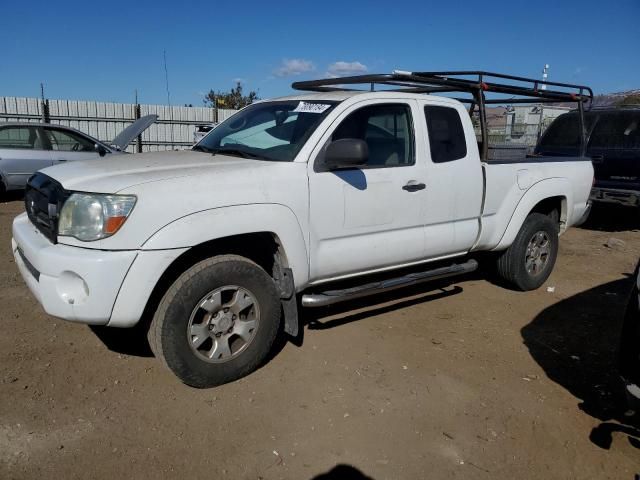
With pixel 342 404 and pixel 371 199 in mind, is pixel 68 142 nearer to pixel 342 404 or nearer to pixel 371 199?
pixel 371 199

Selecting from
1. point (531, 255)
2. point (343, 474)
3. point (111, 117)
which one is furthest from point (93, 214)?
point (111, 117)

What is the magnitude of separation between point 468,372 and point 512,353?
1.90 ft

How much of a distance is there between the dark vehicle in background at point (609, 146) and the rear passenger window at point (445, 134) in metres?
5.29

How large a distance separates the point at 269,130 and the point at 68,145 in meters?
7.50

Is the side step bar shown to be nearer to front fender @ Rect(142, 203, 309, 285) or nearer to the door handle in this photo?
front fender @ Rect(142, 203, 309, 285)

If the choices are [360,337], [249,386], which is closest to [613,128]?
[360,337]

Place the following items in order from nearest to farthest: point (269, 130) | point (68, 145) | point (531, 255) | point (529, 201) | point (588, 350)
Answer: point (269, 130)
point (588, 350)
point (529, 201)
point (531, 255)
point (68, 145)

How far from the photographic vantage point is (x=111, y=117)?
17312mm

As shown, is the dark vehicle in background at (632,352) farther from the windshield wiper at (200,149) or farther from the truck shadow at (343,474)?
the windshield wiper at (200,149)

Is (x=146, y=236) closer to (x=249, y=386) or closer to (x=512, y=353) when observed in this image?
(x=249, y=386)

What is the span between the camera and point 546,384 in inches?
147

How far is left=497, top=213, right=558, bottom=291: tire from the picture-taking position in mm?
5402

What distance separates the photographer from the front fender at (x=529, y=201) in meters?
5.17

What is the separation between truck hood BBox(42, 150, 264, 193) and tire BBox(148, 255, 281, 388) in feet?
1.94
